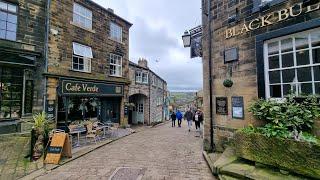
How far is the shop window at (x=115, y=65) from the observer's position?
16352 millimetres

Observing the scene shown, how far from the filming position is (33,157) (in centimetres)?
761

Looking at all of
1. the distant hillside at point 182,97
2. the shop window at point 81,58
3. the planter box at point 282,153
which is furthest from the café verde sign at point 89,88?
the distant hillside at point 182,97

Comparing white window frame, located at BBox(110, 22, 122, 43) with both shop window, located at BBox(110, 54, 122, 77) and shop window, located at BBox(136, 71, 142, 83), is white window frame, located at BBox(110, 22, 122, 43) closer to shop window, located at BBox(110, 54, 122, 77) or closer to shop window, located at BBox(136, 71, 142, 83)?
shop window, located at BBox(110, 54, 122, 77)

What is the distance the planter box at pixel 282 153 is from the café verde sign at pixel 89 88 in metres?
10.1

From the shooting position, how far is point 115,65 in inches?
655

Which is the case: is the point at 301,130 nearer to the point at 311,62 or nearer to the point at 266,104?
the point at 266,104

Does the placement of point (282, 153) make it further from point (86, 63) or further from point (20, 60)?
point (86, 63)

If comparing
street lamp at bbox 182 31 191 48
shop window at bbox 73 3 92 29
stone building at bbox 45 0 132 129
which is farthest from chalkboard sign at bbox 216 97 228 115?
shop window at bbox 73 3 92 29

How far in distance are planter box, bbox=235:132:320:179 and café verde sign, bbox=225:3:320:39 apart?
338 cm

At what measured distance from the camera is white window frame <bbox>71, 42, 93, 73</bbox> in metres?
13.3

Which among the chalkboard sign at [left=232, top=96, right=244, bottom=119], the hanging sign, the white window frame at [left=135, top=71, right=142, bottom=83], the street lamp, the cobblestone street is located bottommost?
the cobblestone street

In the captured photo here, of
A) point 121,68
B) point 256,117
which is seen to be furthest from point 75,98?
point 256,117

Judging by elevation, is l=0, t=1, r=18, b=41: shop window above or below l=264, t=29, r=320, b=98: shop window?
above

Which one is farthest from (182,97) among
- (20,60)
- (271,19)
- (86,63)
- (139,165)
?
(271,19)
